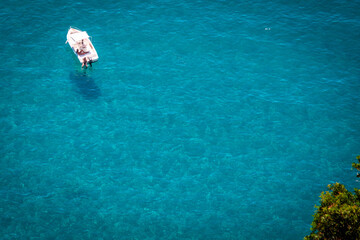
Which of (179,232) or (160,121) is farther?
(160,121)

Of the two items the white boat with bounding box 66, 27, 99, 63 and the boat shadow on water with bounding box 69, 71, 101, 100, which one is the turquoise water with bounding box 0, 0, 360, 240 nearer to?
the boat shadow on water with bounding box 69, 71, 101, 100

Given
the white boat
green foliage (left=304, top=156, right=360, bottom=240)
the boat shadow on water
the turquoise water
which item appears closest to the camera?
green foliage (left=304, top=156, right=360, bottom=240)

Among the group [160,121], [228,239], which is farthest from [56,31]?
[228,239]

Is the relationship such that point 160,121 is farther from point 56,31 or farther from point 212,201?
point 56,31

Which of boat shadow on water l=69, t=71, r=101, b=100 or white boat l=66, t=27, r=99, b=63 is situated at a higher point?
white boat l=66, t=27, r=99, b=63

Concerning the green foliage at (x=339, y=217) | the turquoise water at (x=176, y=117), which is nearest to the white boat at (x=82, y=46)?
the turquoise water at (x=176, y=117)

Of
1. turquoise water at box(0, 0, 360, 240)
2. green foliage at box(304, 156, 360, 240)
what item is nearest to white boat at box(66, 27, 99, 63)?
turquoise water at box(0, 0, 360, 240)
